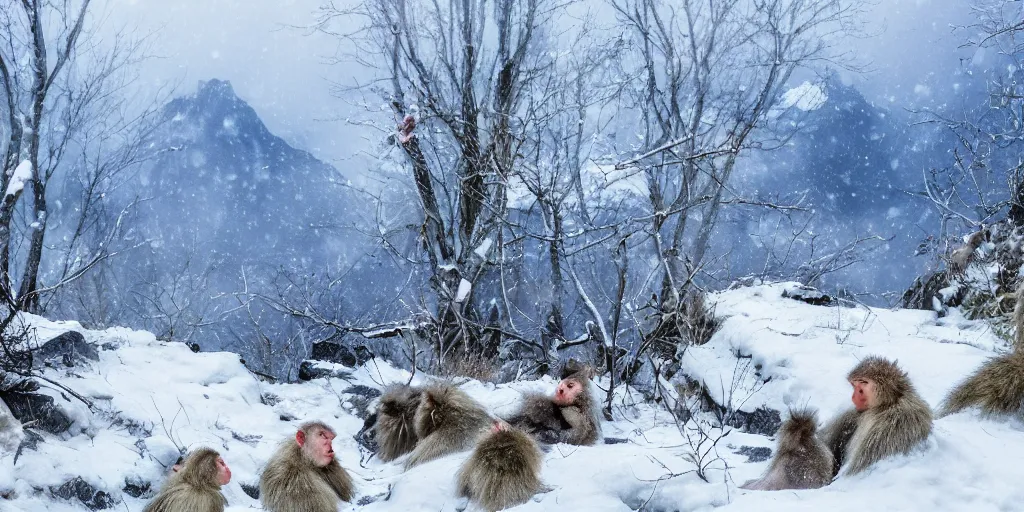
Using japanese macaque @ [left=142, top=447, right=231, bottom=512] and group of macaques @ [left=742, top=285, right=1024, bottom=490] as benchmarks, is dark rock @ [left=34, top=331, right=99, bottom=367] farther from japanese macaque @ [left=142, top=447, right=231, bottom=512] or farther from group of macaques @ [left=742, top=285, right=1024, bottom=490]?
group of macaques @ [left=742, top=285, right=1024, bottom=490]

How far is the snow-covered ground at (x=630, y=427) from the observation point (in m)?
2.82

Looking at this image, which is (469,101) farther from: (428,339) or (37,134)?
(37,134)

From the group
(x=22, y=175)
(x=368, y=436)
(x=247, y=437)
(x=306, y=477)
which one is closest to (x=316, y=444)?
(x=306, y=477)

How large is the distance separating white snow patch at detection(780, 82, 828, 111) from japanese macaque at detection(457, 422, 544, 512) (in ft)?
45.2

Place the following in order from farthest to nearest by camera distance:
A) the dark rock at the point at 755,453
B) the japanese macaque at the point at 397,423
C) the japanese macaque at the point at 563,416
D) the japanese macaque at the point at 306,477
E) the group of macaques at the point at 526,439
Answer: the japanese macaque at the point at 397,423 → the japanese macaque at the point at 563,416 → the dark rock at the point at 755,453 → the japanese macaque at the point at 306,477 → the group of macaques at the point at 526,439

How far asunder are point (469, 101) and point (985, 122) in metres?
8.28

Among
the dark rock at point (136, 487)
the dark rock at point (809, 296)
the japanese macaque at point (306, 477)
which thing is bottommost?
the dark rock at point (136, 487)

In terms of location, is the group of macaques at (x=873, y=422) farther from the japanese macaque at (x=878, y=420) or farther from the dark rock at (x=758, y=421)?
the dark rock at (x=758, y=421)

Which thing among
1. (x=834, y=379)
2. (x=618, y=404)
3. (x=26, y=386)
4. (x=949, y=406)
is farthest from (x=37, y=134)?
(x=949, y=406)

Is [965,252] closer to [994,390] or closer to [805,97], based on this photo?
[994,390]

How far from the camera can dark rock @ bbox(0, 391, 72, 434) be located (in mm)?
4273

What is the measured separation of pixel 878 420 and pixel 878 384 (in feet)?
0.53

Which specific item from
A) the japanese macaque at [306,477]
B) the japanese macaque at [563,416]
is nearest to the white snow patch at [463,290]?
the japanese macaque at [563,416]

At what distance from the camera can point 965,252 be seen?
7000mm
